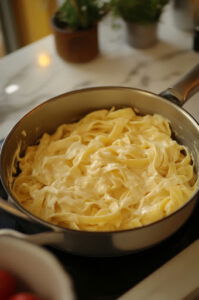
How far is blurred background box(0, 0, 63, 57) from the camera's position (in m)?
1.89

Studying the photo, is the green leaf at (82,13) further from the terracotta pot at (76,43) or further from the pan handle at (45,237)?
the pan handle at (45,237)

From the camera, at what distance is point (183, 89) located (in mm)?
946

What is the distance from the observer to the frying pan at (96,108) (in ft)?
2.27

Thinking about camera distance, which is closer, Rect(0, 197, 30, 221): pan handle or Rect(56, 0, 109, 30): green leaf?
Rect(0, 197, 30, 221): pan handle

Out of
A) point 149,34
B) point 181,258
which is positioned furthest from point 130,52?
point 181,258

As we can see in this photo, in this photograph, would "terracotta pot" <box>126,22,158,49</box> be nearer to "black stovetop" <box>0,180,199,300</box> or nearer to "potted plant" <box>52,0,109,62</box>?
"potted plant" <box>52,0,109,62</box>

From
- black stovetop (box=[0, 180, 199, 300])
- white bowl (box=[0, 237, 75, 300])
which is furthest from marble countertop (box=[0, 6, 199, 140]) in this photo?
white bowl (box=[0, 237, 75, 300])

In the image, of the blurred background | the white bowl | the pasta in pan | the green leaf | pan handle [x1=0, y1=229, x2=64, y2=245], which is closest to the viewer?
the white bowl

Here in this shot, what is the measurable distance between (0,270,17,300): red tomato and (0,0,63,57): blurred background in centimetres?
146

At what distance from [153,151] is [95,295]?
31 centimetres

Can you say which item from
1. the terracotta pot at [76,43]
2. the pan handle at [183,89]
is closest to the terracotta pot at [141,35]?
the terracotta pot at [76,43]

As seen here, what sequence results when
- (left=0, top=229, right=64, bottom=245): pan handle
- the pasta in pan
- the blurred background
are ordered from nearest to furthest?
(left=0, top=229, right=64, bottom=245): pan handle < the pasta in pan < the blurred background

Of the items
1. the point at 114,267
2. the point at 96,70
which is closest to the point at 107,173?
the point at 114,267

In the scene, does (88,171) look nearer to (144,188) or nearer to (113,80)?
(144,188)
